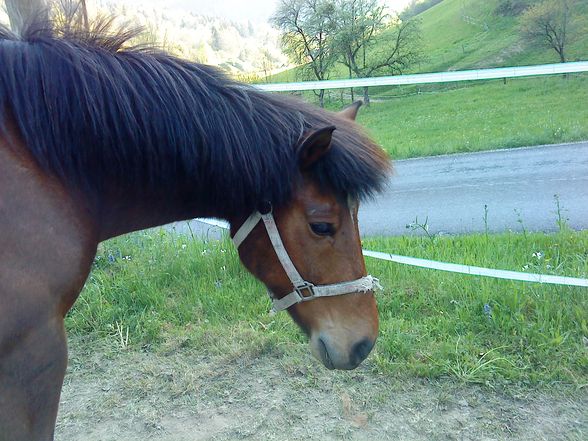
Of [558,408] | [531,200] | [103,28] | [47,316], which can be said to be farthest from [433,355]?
[531,200]

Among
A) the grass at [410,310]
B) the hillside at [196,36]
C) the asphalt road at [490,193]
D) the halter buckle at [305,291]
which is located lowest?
the asphalt road at [490,193]

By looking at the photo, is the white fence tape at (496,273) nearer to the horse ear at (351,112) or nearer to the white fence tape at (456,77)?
the horse ear at (351,112)

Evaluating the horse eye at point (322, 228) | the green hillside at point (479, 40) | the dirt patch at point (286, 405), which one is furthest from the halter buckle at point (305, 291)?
the green hillside at point (479, 40)

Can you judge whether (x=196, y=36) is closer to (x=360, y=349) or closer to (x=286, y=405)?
(x=286, y=405)

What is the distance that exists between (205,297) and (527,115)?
1590cm

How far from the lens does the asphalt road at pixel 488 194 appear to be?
6.36 metres

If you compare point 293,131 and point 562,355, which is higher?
point 293,131

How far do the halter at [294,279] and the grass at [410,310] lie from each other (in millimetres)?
1312

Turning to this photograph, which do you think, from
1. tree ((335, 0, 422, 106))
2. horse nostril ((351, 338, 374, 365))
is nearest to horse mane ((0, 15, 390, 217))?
horse nostril ((351, 338, 374, 365))

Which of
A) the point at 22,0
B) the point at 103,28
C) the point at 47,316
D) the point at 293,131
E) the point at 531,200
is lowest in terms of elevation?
the point at 531,200

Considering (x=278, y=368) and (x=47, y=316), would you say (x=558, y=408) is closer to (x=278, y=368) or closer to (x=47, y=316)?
(x=278, y=368)

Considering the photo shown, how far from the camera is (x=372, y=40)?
27.5 metres

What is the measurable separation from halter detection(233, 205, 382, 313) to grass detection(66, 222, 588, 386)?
131cm

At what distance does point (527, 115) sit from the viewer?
648 inches
